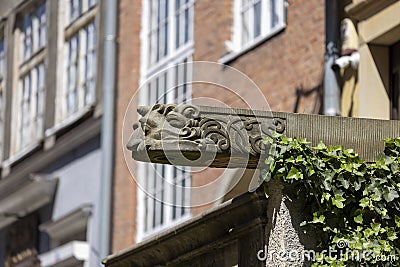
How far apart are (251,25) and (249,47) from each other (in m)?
0.66

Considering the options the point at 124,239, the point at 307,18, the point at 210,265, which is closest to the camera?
the point at 210,265

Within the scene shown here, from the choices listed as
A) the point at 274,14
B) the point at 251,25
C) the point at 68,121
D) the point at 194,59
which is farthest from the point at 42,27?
the point at 274,14

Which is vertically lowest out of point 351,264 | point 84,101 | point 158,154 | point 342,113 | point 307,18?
point 351,264

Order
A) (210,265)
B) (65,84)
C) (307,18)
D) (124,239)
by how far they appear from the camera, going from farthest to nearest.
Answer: (65,84)
(124,239)
(307,18)
(210,265)

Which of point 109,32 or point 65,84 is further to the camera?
point 65,84

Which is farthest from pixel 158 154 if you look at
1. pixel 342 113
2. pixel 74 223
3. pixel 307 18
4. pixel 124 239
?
pixel 74 223

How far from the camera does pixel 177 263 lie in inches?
282

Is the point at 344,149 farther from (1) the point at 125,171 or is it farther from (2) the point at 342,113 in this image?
(1) the point at 125,171

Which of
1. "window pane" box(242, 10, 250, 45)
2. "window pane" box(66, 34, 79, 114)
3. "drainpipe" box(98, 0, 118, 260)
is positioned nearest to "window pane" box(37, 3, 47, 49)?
"window pane" box(66, 34, 79, 114)

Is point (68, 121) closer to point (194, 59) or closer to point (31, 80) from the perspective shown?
point (31, 80)

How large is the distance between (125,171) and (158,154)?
12126 millimetres

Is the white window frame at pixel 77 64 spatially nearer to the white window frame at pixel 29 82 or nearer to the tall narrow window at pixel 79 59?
the tall narrow window at pixel 79 59

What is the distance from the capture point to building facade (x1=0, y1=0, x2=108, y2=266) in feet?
65.1

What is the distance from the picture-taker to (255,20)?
598 inches
